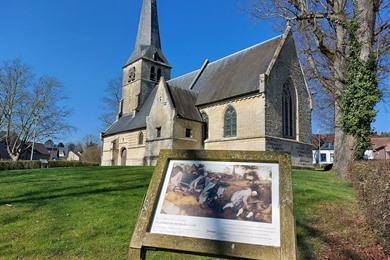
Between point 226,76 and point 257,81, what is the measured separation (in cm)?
475

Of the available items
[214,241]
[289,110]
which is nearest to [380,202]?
[214,241]

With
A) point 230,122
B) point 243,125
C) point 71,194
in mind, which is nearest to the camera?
point 71,194

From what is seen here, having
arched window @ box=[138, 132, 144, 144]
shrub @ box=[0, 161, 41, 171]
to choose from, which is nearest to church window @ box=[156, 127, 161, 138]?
arched window @ box=[138, 132, 144, 144]

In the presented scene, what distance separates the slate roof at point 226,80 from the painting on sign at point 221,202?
1995cm

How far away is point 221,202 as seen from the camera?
Answer: 326 cm

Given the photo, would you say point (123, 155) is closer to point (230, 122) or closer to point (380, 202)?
point (230, 122)

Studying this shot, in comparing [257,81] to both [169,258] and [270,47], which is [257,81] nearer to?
[270,47]

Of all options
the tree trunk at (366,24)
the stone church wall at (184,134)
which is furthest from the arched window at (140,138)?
the tree trunk at (366,24)

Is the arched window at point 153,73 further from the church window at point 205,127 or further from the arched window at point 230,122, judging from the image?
the arched window at point 230,122

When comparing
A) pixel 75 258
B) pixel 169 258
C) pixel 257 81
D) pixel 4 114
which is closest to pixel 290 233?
pixel 169 258

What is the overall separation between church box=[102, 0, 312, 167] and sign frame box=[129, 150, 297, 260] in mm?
19111

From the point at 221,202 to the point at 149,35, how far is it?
39.0m

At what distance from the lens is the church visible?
75.8 ft

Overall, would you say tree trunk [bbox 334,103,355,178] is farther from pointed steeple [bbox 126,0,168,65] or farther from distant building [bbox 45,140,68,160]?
distant building [bbox 45,140,68,160]
